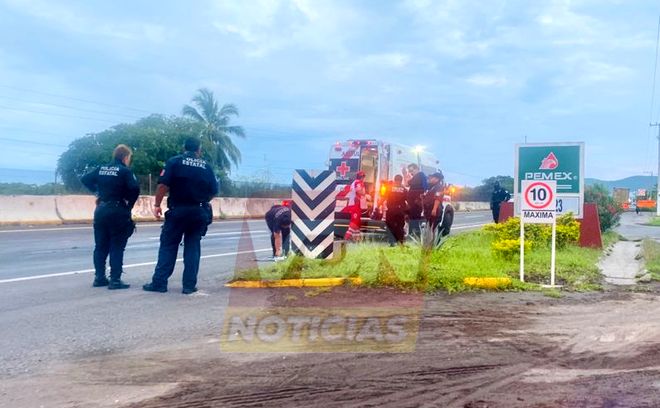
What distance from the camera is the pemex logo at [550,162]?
12.4 m

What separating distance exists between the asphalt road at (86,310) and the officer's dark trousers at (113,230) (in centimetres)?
41

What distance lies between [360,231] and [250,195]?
19.9m

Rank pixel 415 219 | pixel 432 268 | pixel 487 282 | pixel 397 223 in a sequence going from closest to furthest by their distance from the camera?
1. pixel 487 282
2. pixel 432 268
3. pixel 415 219
4. pixel 397 223

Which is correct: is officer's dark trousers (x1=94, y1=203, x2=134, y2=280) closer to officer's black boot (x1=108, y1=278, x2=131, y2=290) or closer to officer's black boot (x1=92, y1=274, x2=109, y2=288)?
officer's black boot (x1=108, y1=278, x2=131, y2=290)

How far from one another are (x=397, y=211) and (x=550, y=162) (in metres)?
3.34

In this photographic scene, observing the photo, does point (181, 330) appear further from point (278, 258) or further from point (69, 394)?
point (278, 258)

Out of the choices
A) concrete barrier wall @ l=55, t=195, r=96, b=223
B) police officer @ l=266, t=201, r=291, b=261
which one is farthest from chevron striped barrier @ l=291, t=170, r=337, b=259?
concrete barrier wall @ l=55, t=195, r=96, b=223

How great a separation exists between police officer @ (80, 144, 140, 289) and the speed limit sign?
18.6 feet

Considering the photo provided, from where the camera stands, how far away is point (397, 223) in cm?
1423

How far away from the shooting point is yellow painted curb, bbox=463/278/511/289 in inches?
357

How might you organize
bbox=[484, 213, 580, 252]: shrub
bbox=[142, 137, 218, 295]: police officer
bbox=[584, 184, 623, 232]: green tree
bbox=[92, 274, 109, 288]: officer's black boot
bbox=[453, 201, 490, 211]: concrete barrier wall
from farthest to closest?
1. bbox=[453, 201, 490, 211]: concrete barrier wall
2. bbox=[584, 184, 623, 232]: green tree
3. bbox=[484, 213, 580, 252]: shrub
4. bbox=[92, 274, 109, 288]: officer's black boot
5. bbox=[142, 137, 218, 295]: police officer

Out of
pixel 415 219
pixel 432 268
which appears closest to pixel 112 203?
pixel 432 268

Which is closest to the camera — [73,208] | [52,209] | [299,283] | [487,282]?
[299,283]

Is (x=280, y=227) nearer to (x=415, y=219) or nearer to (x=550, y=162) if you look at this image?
(x=415, y=219)
